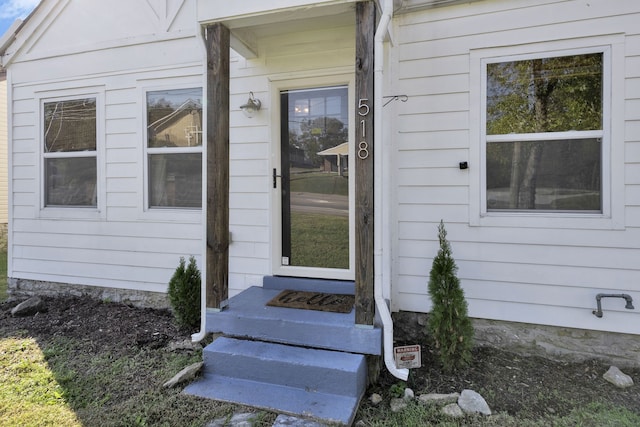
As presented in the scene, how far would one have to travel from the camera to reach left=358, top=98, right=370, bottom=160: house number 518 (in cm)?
244

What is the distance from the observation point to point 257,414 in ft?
7.32

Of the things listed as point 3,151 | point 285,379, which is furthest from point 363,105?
point 3,151

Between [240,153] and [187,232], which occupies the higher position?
[240,153]

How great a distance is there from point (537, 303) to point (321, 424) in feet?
6.29

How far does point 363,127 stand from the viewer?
2.46m

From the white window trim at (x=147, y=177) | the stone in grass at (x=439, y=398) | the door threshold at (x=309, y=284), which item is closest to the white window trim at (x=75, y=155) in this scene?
the white window trim at (x=147, y=177)

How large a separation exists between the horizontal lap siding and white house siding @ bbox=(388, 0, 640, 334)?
83.9 inches

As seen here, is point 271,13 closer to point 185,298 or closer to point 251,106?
point 251,106

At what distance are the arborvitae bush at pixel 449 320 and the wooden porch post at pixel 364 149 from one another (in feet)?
1.69

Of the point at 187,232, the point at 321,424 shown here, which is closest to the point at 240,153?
the point at 187,232

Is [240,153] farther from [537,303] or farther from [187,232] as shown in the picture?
[537,303]

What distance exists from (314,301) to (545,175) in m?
2.06

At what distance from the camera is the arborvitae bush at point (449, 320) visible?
2609 millimetres

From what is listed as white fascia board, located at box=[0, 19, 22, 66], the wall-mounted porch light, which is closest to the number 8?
the wall-mounted porch light
